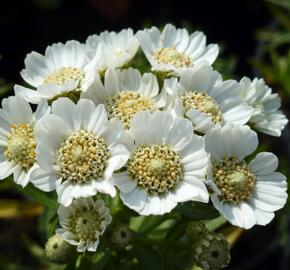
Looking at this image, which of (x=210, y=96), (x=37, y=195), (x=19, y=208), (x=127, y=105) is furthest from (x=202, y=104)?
(x=19, y=208)

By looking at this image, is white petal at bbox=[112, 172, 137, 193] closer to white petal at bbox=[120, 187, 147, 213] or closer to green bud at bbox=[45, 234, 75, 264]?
white petal at bbox=[120, 187, 147, 213]

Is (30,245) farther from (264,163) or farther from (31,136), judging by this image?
(264,163)

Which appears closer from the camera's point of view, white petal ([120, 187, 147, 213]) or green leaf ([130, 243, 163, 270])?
white petal ([120, 187, 147, 213])

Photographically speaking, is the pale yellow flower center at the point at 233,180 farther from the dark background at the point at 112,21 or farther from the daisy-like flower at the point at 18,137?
the dark background at the point at 112,21

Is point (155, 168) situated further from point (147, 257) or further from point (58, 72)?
point (58, 72)

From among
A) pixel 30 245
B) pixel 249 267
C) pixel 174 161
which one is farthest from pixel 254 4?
pixel 174 161

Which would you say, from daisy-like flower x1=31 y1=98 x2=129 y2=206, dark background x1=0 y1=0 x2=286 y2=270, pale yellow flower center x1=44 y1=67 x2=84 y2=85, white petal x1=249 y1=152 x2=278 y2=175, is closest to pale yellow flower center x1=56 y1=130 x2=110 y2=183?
daisy-like flower x1=31 y1=98 x2=129 y2=206

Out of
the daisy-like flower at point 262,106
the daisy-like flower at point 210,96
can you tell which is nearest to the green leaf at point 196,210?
the daisy-like flower at point 210,96
